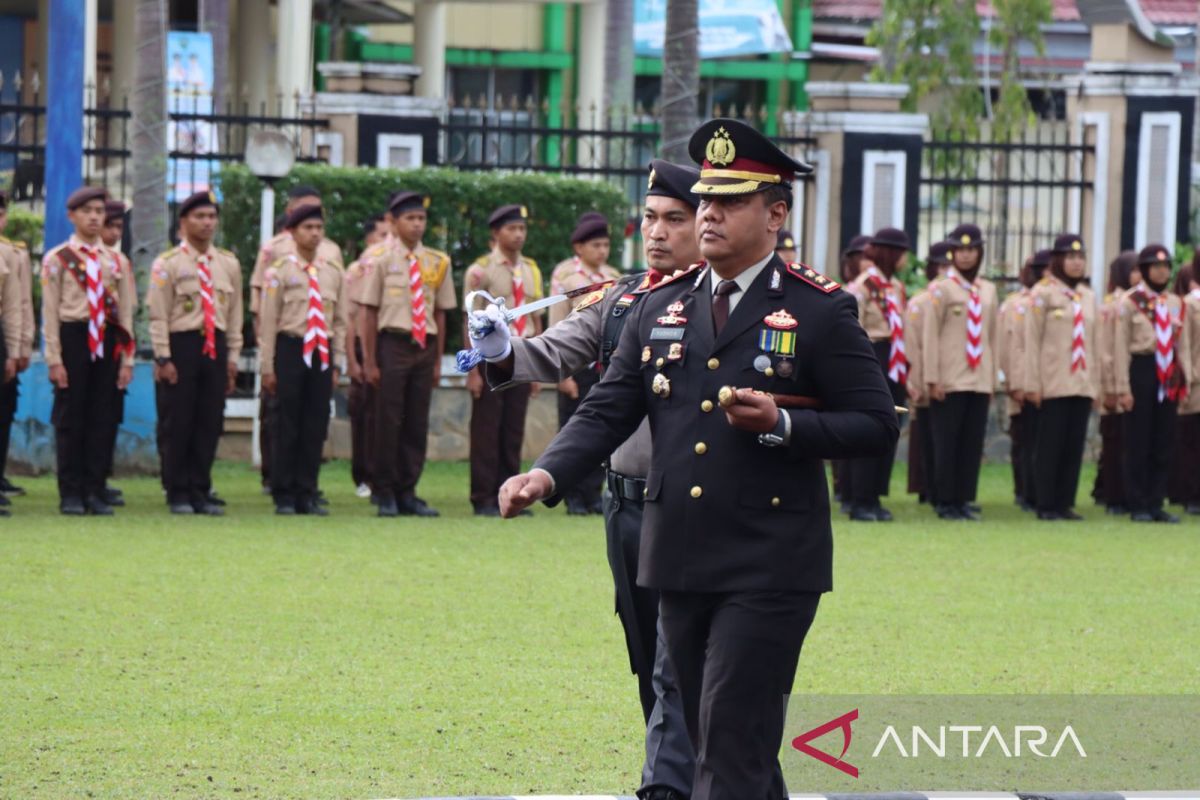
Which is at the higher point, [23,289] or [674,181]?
[674,181]

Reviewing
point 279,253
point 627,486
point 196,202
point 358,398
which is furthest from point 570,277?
point 627,486

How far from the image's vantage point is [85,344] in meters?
13.0

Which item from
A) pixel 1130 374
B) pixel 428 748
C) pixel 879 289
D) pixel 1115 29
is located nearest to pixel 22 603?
pixel 428 748

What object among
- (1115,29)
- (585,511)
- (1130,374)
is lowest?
(585,511)

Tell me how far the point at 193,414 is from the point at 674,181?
7850mm

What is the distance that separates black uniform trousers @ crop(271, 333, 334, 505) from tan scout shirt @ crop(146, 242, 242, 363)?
0.47 meters

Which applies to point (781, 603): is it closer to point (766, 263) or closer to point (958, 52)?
point (766, 263)

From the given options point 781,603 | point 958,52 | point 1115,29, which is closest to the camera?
point 781,603

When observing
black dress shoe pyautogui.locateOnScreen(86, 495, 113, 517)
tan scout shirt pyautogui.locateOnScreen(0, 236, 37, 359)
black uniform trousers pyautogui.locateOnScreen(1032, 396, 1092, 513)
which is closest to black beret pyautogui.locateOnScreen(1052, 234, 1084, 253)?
black uniform trousers pyautogui.locateOnScreen(1032, 396, 1092, 513)

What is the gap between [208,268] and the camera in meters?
13.5

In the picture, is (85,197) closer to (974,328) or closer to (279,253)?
(279,253)

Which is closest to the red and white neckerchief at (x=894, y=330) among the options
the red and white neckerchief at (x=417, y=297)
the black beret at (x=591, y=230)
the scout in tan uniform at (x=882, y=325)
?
the scout in tan uniform at (x=882, y=325)

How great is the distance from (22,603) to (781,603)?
557 centimetres

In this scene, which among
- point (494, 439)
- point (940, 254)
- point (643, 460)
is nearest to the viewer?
point (643, 460)
